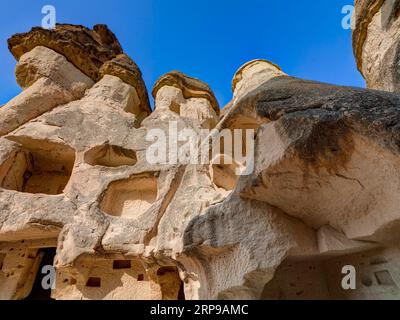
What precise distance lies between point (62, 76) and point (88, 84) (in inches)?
23.9

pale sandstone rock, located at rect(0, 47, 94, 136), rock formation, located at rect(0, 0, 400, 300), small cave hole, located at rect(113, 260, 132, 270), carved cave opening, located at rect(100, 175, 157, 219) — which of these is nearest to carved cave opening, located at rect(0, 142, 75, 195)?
rock formation, located at rect(0, 0, 400, 300)

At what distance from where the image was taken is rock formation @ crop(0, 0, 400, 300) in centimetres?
191

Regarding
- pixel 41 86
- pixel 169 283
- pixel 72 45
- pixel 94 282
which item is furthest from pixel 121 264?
pixel 72 45

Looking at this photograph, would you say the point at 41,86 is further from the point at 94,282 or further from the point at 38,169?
the point at 94,282

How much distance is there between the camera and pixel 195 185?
3.85 m

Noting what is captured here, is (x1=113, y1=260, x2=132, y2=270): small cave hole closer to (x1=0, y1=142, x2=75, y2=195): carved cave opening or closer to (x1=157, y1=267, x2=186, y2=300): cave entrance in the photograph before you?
(x1=157, y1=267, x2=186, y2=300): cave entrance

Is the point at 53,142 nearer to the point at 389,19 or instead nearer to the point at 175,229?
the point at 175,229

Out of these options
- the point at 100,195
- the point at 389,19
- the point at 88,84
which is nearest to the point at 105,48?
the point at 88,84

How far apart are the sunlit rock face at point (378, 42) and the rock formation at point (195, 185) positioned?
0.03 m

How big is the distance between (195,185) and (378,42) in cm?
343

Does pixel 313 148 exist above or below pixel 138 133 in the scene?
below

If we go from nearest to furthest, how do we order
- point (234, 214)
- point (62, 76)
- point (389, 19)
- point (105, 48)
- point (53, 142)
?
point (234, 214) → point (389, 19) → point (53, 142) → point (62, 76) → point (105, 48)

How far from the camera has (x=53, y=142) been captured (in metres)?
4.62
